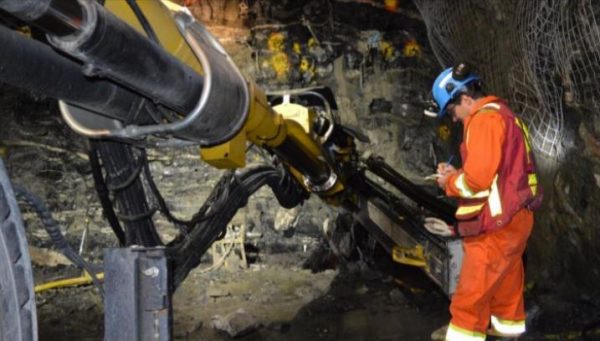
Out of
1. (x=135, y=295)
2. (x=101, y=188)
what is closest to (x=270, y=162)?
(x=101, y=188)

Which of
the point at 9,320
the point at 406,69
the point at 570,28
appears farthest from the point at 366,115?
the point at 9,320

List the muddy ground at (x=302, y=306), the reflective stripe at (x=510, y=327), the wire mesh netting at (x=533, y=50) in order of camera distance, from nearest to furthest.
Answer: the reflective stripe at (x=510, y=327) < the wire mesh netting at (x=533, y=50) < the muddy ground at (x=302, y=306)

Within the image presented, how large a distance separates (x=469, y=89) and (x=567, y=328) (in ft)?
6.91

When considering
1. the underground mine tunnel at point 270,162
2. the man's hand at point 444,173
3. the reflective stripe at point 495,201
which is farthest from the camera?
the man's hand at point 444,173

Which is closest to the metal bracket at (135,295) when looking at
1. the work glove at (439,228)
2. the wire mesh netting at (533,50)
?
the work glove at (439,228)

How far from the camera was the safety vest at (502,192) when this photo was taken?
3348 mm

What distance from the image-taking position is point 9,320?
1140mm

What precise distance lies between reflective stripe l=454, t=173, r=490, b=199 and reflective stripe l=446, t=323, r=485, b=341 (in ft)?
2.57

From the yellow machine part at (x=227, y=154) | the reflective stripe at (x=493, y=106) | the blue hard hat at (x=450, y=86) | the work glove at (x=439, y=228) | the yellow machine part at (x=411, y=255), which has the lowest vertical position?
the yellow machine part at (x=411, y=255)

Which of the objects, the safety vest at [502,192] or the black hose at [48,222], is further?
the safety vest at [502,192]

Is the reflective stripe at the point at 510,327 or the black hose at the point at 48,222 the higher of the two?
the black hose at the point at 48,222

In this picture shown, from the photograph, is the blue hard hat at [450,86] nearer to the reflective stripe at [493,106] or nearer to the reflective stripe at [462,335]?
the reflective stripe at [493,106]

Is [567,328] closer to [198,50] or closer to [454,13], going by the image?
[454,13]

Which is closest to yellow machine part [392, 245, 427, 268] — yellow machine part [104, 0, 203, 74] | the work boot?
the work boot
